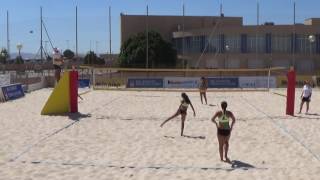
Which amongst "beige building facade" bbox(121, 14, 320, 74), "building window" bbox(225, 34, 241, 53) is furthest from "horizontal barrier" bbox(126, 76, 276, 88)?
"building window" bbox(225, 34, 241, 53)

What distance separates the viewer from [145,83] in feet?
115

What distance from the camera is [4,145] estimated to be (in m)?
12.0

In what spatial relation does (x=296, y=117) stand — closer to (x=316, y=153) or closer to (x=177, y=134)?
(x=177, y=134)

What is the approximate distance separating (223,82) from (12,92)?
1370cm

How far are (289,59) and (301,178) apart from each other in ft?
155

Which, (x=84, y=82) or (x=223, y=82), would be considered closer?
(x=223, y=82)

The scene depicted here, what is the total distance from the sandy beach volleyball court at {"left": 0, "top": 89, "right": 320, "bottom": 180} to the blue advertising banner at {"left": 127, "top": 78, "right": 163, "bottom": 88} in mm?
15617

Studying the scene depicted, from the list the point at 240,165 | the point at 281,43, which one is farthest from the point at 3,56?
the point at 240,165

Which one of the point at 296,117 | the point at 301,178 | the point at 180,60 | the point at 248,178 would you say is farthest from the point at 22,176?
the point at 180,60

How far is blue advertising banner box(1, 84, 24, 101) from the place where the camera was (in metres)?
25.0

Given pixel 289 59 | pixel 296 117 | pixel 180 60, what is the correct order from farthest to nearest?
pixel 180 60, pixel 289 59, pixel 296 117

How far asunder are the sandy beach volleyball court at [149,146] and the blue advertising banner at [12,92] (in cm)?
608

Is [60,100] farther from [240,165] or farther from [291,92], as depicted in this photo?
[240,165]

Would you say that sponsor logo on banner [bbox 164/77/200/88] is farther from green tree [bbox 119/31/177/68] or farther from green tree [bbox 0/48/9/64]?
green tree [bbox 0/48/9/64]
